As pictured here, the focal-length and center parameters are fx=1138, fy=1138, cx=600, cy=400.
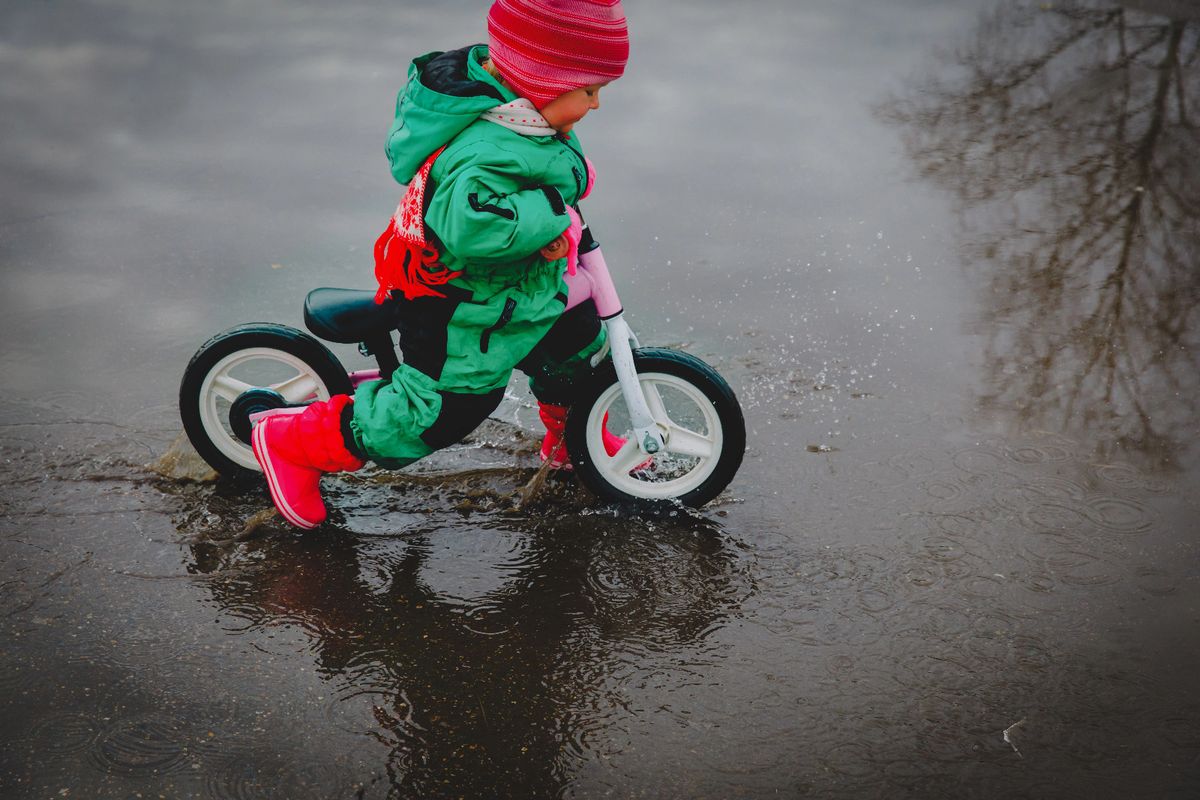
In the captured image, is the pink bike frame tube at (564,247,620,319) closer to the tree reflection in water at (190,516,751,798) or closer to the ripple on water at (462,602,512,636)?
the tree reflection in water at (190,516,751,798)

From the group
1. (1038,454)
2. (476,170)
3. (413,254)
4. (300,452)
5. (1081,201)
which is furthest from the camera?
(1081,201)

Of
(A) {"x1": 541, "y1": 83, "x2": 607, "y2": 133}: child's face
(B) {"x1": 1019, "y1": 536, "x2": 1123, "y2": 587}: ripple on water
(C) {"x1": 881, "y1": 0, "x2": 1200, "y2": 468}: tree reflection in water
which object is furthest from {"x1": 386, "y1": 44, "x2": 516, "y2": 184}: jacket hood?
(C) {"x1": 881, "y1": 0, "x2": 1200, "y2": 468}: tree reflection in water

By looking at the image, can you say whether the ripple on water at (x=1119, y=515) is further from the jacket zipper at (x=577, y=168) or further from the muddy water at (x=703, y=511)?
the jacket zipper at (x=577, y=168)

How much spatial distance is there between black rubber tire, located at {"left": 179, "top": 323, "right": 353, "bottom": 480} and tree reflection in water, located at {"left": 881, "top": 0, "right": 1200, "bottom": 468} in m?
2.53

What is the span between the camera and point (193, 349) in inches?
187

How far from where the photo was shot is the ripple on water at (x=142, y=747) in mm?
2635

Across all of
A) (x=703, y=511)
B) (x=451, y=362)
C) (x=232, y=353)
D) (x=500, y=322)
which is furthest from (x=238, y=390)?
(x=703, y=511)

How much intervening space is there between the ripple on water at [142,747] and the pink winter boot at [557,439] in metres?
1.48

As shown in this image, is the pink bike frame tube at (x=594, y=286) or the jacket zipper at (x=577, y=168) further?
the pink bike frame tube at (x=594, y=286)

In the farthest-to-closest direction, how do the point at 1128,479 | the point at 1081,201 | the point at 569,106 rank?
the point at 1081,201 < the point at 1128,479 < the point at 569,106

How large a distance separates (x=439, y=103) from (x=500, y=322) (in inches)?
24.7

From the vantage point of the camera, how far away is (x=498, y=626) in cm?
319

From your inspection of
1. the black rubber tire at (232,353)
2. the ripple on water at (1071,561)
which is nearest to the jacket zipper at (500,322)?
the black rubber tire at (232,353)

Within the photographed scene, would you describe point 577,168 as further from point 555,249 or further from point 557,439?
point 557,439
